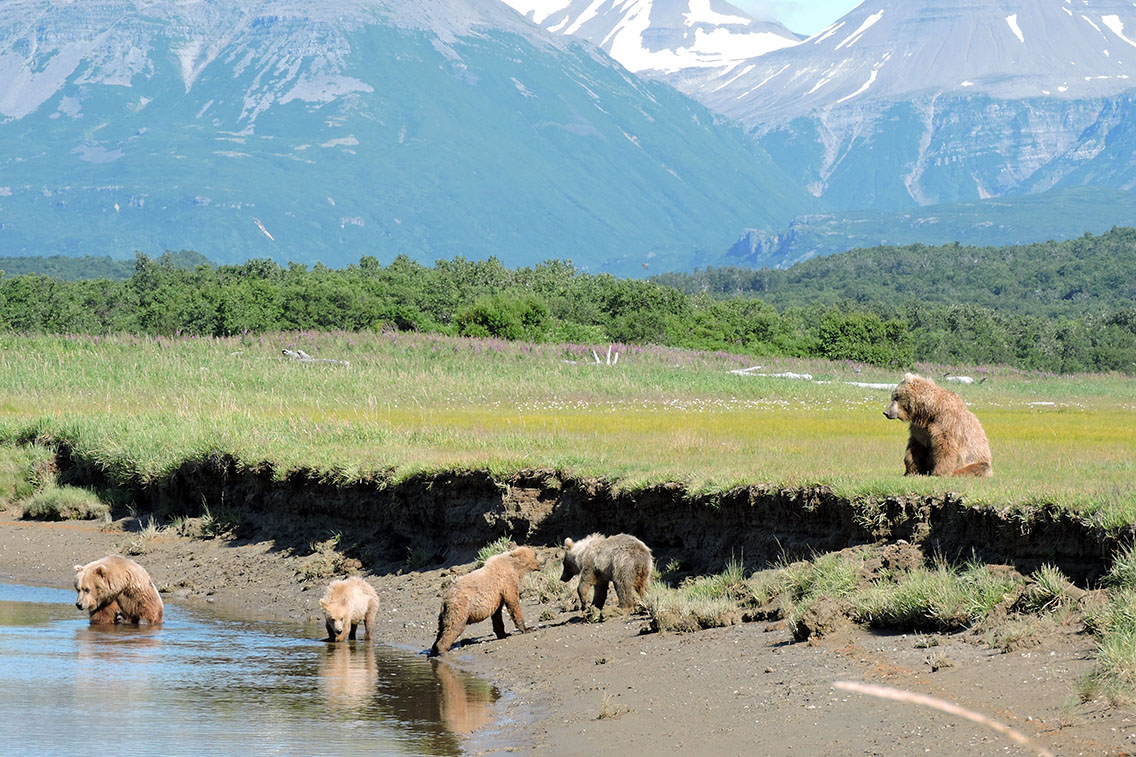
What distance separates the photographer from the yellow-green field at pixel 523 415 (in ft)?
53.3

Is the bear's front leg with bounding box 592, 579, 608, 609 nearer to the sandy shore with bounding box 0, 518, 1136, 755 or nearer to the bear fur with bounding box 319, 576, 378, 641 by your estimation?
the sandy shore with bounding box 0, 518, 1136, 755

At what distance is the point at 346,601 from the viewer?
46.2 ft

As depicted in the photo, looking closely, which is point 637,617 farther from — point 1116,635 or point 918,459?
point 1116,635

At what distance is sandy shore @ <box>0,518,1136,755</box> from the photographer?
8820mm

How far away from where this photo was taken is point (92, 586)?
1489 centimetres

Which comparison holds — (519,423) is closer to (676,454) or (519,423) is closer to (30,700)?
(676,454)

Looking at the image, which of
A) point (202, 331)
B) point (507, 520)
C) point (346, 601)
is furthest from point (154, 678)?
point (202, 331)

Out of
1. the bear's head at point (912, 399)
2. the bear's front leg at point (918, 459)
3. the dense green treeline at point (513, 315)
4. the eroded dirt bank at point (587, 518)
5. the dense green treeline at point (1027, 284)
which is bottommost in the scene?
the eroded dirt bank at point (587, 518)

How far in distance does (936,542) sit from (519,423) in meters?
15.6

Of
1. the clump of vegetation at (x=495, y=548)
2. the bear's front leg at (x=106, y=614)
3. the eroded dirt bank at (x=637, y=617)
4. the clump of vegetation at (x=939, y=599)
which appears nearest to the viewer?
the eroded dirt bank at (x=637, y=617)

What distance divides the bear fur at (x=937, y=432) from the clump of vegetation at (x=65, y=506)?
525 inches

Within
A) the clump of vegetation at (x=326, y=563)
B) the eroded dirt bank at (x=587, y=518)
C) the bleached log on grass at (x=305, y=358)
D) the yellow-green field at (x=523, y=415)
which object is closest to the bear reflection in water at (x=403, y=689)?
the eroded dirt bank at (x=587, y=518)

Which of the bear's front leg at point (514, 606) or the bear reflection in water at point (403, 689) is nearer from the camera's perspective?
the bear reflection in water at point (403, 689)

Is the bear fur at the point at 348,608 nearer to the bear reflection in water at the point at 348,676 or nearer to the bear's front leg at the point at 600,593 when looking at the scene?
the bear reflection in water at the point at 348,676
